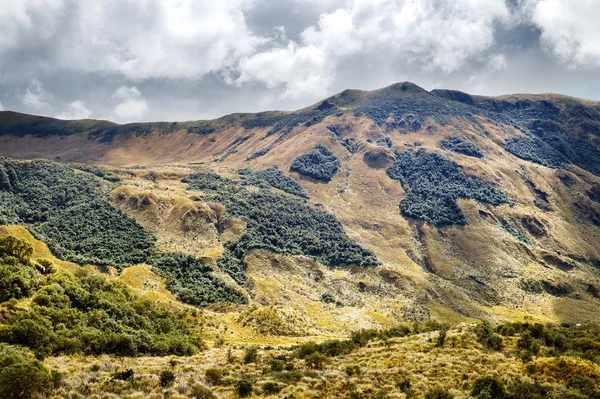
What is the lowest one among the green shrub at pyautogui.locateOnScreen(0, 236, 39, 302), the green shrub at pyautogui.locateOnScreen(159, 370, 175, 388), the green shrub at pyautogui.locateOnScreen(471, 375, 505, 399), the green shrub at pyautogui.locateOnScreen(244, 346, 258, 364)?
the green shrub at pyautogui.locateOnScreen(244, 346, 258, 364)

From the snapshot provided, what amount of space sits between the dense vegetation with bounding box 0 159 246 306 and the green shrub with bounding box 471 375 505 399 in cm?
9308

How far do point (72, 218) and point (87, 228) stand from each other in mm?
13354

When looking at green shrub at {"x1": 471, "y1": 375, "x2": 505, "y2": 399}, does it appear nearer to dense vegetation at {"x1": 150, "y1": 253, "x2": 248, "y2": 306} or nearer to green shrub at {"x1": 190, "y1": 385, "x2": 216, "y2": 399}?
green shrub at {"x1": 190, "y1": 385, "x2": 216, "y2": 399}

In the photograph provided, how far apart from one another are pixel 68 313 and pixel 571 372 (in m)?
56.4

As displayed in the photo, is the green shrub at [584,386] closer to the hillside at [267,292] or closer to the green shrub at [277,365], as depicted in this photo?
the hillside at [267,292]

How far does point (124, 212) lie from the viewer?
6604 inches

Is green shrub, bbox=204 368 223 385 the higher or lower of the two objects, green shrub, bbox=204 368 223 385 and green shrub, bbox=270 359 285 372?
the higher

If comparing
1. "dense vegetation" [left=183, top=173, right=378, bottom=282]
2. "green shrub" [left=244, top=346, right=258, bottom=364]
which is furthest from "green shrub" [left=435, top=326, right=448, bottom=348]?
"dense vegetation" [left=183, top=173, right=378, bottom=282]

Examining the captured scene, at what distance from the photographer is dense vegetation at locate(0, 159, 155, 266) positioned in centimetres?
13662

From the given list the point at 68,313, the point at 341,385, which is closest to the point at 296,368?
the point at 341,385

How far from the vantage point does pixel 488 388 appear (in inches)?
1275

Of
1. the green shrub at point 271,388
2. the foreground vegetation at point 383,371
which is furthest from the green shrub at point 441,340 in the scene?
the green shrub at point 271,388

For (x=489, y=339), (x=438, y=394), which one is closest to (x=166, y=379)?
(x=438, y=394)

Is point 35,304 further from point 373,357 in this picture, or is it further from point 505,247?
point 505,247
